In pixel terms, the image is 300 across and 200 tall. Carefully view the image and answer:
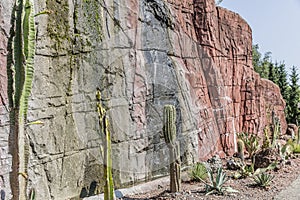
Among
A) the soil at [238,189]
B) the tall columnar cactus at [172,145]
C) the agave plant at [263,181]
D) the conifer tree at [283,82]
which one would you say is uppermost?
the conifer tree at [283,82]

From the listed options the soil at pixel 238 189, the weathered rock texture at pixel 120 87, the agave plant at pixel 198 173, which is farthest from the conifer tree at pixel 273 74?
the agave plant at pixel 198 173

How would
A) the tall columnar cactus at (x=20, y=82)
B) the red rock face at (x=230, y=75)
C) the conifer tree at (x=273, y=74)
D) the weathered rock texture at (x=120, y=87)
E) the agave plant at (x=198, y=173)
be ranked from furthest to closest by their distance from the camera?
the conifer tree at (x=273, y=74) < the red rock face at (x=230, y=75) < the agave plant at (x=198, y=173) < the weathered rock texture at (x=120, y=87) < the tall columnar cactus at (x=20, y=82)

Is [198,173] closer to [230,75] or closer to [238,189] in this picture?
[238,189]

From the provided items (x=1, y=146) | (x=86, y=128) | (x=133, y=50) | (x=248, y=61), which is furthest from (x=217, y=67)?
(x=1, y=146)

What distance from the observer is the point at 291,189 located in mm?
5930

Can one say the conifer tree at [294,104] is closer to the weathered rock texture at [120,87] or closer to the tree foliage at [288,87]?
the tree foliage at [288,87]

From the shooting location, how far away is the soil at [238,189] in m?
5.20

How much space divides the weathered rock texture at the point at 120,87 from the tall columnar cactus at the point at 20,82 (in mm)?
1513

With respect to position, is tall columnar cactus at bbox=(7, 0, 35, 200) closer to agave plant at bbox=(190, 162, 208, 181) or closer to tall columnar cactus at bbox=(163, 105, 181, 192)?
tall columnar cactus at bbox=(163, 105, 181, 192)

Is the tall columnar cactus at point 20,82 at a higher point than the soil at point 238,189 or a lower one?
higher

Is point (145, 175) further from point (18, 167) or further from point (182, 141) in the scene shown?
point (18, 167)

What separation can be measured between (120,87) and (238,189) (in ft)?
8.81

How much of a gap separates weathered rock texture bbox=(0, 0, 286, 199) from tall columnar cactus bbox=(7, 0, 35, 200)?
1.51 meters

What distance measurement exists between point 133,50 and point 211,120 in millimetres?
3414
